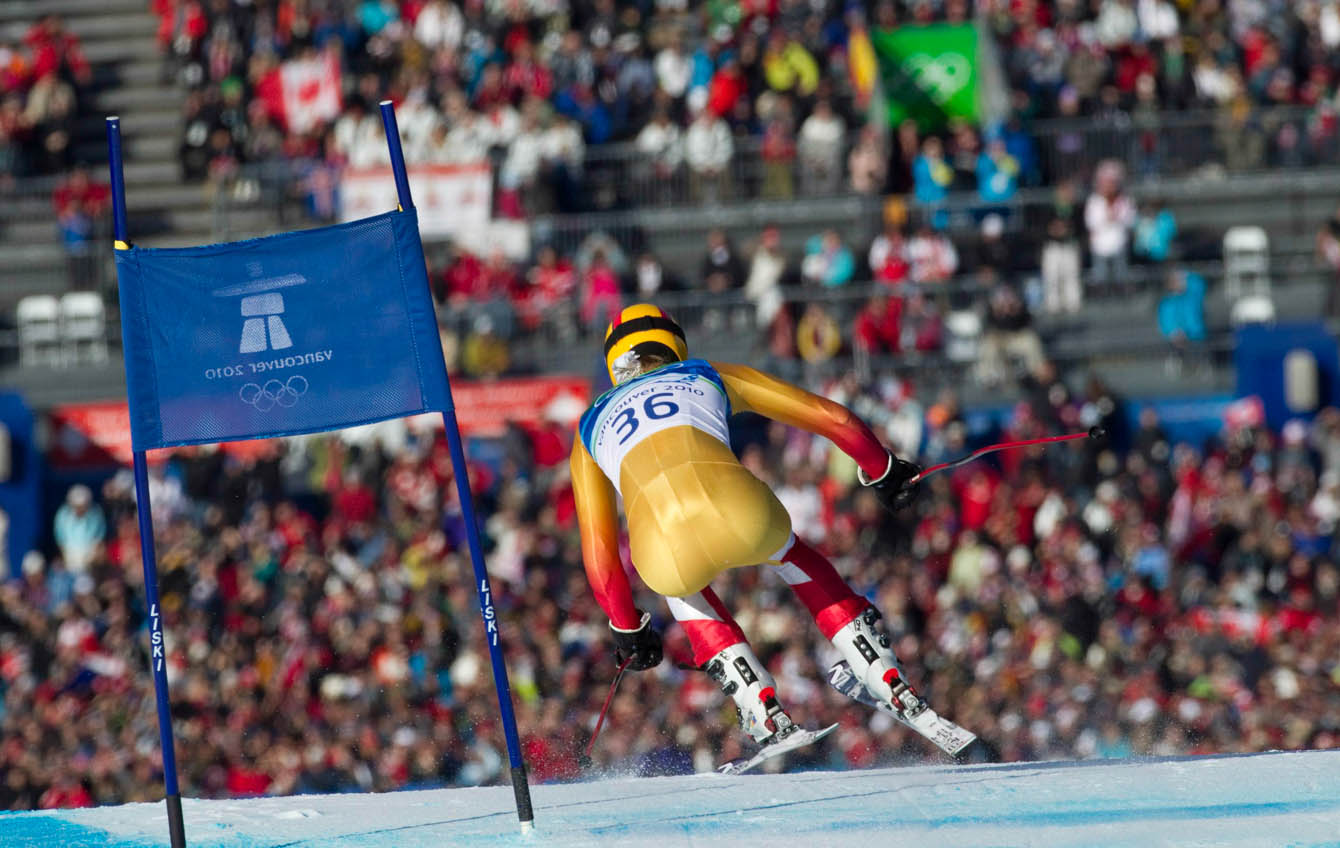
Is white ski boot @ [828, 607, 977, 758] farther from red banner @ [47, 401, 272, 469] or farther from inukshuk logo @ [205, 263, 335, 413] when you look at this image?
red banner @ [47, 401, 272, 469]

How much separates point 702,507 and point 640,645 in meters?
0.95

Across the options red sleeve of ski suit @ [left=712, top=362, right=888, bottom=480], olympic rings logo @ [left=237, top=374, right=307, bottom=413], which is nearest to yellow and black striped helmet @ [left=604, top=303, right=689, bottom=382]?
red sleeve of ski suit @ [left=712, top=362, right=888, bottom=480]

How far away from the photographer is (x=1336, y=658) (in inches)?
561

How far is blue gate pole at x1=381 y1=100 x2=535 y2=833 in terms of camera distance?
8.01m

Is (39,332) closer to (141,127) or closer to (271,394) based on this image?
(141,127)

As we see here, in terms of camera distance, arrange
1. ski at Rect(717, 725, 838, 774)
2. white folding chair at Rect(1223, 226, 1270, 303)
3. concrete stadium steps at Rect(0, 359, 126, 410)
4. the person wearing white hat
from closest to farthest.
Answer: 1. ski at Rect(717, 725, 838, 774)
2. the person wearing white hat
3. white folding chair at Rect(1223, 226, 1270, 303)
4. concrete stadium steps at Rect(0, 359, 126, 410)

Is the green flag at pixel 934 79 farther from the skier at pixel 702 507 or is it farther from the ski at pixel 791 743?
the ski at pixel 791 743

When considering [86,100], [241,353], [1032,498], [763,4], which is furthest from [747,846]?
[86,100]

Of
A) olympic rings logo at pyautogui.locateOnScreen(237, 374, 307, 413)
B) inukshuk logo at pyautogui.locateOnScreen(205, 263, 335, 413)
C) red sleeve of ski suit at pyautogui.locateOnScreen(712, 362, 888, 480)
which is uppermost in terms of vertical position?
inukshuk logo at pyautogui.locateOnScreen(205, 263, 335, 413)

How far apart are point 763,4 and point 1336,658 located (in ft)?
38.2

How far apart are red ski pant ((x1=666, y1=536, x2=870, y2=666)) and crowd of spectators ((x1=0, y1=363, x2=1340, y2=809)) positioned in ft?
16.3

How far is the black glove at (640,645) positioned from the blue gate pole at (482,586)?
59 centimetres

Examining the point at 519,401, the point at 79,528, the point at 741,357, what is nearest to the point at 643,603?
the point at 519,401

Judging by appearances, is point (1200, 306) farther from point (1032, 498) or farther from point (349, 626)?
point (349, 626)
